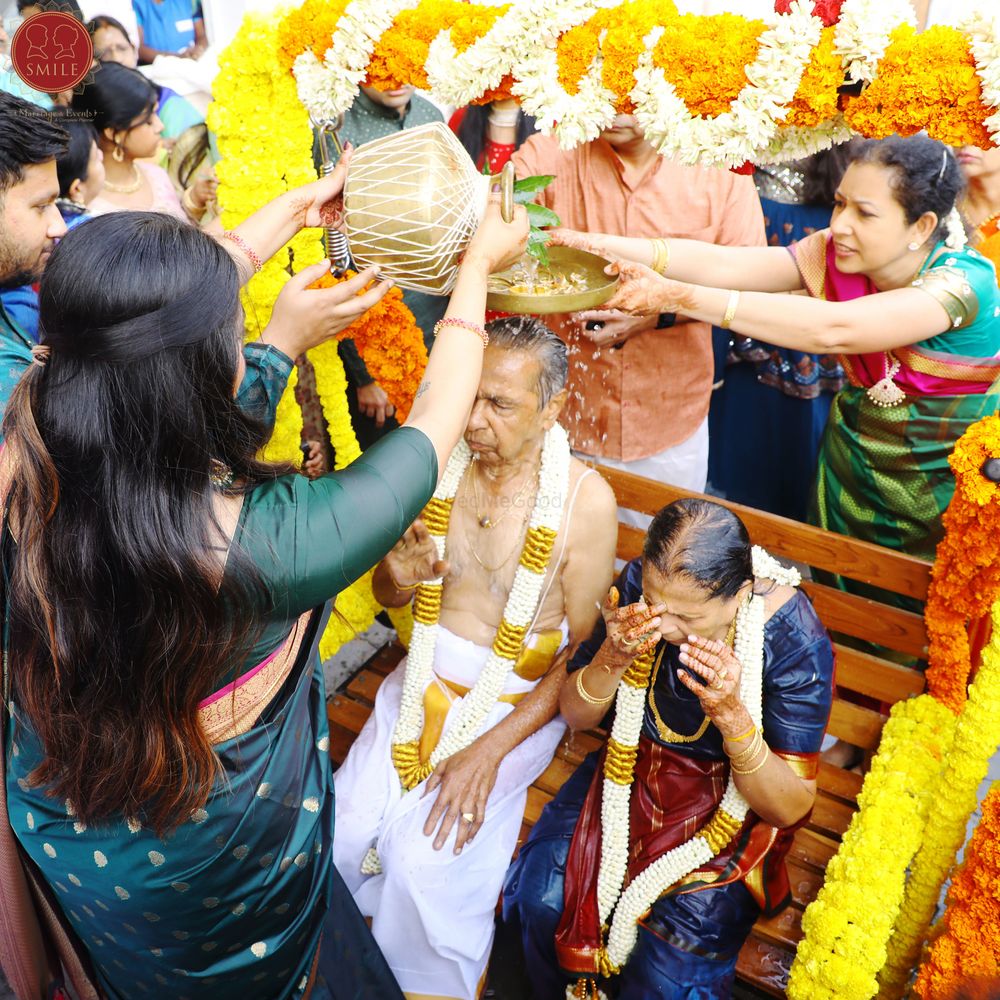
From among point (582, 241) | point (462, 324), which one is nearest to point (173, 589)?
point (462, 324)

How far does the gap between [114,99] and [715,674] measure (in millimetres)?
4140

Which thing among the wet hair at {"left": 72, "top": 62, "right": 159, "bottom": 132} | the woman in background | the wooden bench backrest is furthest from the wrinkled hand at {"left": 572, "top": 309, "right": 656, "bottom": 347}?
the wet hair at {"left": 72, "top": 62, "right": 159, "bottom": 132}

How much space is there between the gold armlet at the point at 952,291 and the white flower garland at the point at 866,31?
841 mm

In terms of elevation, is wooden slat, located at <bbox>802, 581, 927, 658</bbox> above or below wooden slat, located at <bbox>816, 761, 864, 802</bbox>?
above

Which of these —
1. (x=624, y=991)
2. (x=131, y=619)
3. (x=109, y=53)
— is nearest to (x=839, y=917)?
(x=624, y=991)

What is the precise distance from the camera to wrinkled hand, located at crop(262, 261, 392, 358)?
1.92 metres

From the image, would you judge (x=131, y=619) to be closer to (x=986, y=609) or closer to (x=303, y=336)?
(x=303, y=336)

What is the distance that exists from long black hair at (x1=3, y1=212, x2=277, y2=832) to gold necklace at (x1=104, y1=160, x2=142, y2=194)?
3791 mm

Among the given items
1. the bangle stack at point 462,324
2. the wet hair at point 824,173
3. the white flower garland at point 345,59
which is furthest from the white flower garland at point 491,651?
the wet hair at point 824,173

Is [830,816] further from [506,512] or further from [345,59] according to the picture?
[345,59]

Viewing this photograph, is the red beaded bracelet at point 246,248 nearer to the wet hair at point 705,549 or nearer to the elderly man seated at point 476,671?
the elderly man seated at point 476,671

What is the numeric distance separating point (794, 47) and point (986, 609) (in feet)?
4.99

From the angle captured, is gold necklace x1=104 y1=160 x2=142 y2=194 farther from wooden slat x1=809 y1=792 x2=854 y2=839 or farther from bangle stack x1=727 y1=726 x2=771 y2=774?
wooden slat x1=809 y1=792 x2=854 y2=839

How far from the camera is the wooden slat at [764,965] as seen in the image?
2439mm
